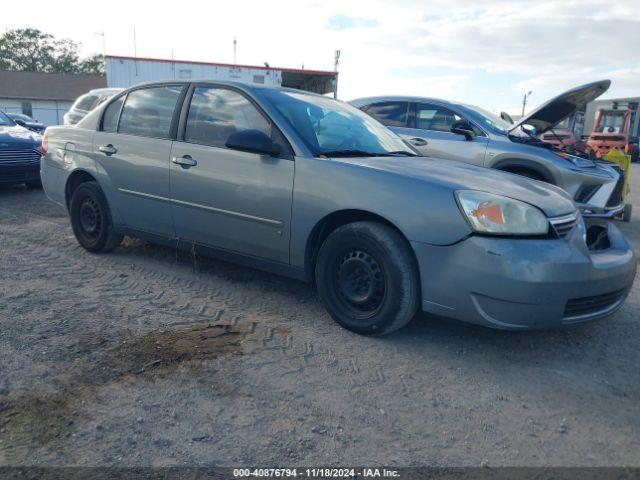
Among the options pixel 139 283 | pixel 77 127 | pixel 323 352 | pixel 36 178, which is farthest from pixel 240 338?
pixel 36 178

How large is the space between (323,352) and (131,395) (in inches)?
43.5

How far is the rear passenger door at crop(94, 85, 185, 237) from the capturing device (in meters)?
4.29

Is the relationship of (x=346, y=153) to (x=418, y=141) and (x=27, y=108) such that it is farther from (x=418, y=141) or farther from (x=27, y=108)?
(x=27, y=108)

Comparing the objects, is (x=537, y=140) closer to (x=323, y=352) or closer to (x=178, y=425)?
(x=323, y=352)

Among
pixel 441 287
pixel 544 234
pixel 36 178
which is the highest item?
pixel 544 234

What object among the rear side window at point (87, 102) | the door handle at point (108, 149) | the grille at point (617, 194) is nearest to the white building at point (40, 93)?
the rear side window at point (87, 102)

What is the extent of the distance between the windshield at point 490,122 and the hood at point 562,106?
9.7 inches

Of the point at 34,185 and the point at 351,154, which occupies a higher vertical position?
the point at 351,154

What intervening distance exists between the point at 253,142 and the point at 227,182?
45 centimetres

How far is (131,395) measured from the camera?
2590 millimetres

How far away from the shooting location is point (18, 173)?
8281mm

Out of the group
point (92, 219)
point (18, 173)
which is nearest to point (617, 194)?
point (92, 219)

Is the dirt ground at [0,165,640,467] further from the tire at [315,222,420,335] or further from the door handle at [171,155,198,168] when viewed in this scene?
the door handle at [171,155,198,168]

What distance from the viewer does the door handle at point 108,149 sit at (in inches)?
182
